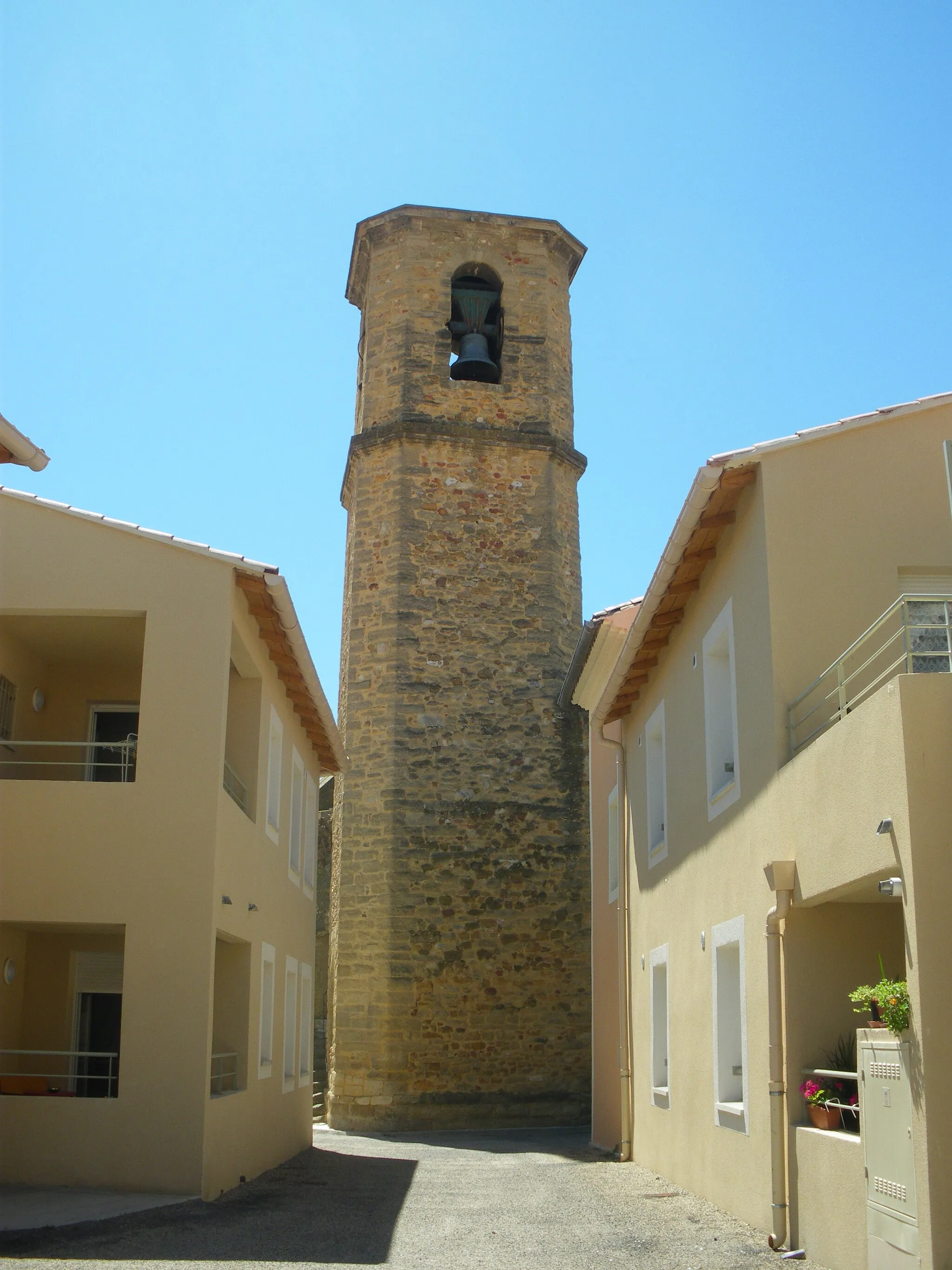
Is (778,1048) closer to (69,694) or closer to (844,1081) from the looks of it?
(844,1081)

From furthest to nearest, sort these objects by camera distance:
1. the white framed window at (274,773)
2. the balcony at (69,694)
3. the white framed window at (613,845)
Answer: the white framed window at (613,845)
the white framed window at (274,773)
the balcony at (69,694)

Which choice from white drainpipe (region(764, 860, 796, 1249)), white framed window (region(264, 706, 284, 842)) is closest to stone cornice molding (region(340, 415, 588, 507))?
white framed window (region(264, 706, 284, 842))

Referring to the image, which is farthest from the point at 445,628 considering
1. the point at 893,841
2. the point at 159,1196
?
the point at 893,841

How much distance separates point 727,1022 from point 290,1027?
7258 millimetres

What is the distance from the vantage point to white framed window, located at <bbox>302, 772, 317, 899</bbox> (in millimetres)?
17766

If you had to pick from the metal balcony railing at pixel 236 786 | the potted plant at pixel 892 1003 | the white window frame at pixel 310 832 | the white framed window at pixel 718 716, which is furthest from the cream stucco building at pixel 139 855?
the potted plant at pixel 892 1003

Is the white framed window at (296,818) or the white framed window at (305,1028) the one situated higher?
the white framed window at (296,818)

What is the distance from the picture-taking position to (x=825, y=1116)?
25.8 feet

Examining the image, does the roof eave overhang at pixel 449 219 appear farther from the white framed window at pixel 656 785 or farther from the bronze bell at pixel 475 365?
the white framed window at pixel 656 785

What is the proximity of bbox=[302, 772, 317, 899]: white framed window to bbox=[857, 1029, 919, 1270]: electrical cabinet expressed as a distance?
11.2 metres

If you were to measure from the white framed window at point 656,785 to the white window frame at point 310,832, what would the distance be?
5.47 meters

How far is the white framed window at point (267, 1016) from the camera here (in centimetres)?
1340

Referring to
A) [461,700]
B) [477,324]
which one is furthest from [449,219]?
[461,700]

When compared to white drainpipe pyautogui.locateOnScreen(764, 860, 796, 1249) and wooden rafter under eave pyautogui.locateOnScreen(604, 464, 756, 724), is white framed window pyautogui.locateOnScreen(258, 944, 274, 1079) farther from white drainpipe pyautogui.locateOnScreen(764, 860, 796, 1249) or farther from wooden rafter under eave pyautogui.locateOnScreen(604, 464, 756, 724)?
white drainpipe pyautogui.locateOnScreen(764, 860, 796, 1249)
